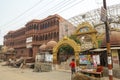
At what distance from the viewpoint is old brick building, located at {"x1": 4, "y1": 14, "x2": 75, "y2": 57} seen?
53691 millimetres

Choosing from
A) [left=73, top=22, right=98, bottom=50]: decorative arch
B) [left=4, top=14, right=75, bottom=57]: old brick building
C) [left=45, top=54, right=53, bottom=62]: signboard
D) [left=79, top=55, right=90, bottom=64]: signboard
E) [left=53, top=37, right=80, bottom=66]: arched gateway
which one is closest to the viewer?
[left=79, top=55, right=90, bottom=64]: signboard

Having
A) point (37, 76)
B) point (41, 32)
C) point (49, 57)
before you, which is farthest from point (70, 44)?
point (41, 32)

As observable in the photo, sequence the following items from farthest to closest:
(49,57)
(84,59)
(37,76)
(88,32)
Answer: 1. (49,57)
2. (88,32)
3. (84,59)
4. (37,76)

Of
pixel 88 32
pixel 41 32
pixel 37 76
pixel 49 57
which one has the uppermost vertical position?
pixel 41 32

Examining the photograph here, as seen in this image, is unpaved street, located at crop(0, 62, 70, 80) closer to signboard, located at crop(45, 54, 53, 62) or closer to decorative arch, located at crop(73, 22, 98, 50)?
decorative arch, located at crop(73, 22, 98, 50)

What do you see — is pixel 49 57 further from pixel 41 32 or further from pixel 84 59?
pixel 41 32

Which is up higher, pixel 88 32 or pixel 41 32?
pixel 41 32

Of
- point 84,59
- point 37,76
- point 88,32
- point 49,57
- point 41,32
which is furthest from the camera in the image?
point 41,32

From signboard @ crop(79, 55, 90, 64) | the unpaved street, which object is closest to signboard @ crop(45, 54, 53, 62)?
the unpaved street

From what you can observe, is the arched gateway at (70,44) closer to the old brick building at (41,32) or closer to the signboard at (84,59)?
the signboard at (84,59)

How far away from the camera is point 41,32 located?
60188 mm

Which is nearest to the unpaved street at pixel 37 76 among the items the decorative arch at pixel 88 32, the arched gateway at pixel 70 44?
the arched gateway at pixel 70 44

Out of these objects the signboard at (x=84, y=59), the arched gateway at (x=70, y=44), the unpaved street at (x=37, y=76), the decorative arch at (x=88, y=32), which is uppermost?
the decorative arch at (x=88, y=32)

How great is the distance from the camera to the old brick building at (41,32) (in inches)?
2114
